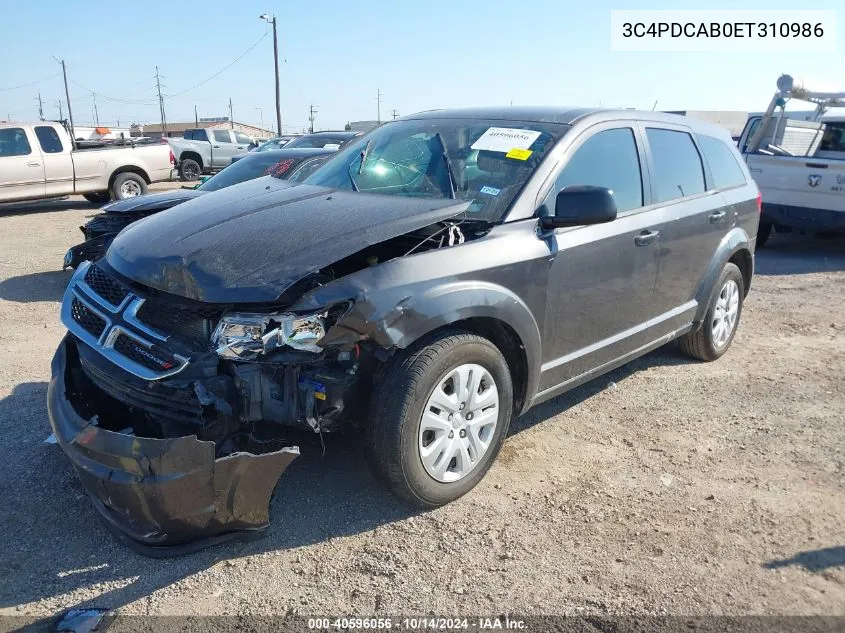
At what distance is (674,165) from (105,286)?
354 centimetres

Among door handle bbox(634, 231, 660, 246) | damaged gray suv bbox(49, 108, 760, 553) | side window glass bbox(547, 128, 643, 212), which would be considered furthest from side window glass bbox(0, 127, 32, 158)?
door handle bbox(634, 231, 660, 246)

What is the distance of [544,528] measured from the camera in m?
3.12

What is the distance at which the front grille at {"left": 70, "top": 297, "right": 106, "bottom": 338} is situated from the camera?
10.4 feet

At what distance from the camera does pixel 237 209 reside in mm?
3486

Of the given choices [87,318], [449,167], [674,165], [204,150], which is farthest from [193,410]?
[204,150]

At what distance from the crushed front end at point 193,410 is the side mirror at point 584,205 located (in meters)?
1.28

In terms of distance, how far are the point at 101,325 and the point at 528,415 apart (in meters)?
2.52

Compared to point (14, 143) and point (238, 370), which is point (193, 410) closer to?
point (238, 370)

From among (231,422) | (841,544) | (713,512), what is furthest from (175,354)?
(841,544)

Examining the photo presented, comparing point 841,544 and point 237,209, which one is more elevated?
point 237,209

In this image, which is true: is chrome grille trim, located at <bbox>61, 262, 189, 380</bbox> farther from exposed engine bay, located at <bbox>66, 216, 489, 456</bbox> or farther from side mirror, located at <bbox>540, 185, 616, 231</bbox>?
side mirror, located at <bbox>540, 185, 616, 231</bbox>

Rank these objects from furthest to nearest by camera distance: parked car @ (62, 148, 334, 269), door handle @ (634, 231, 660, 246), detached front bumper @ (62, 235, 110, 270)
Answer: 1. detached front bumper @ (62, 235, 110, 270)
2. parked car @ (62, 148, 334, 269)
3. door handle @ (634, 231, 660, 246)

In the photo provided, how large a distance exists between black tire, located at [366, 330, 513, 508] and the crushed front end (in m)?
0.15

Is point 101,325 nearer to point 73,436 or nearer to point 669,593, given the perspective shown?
point 73,436
